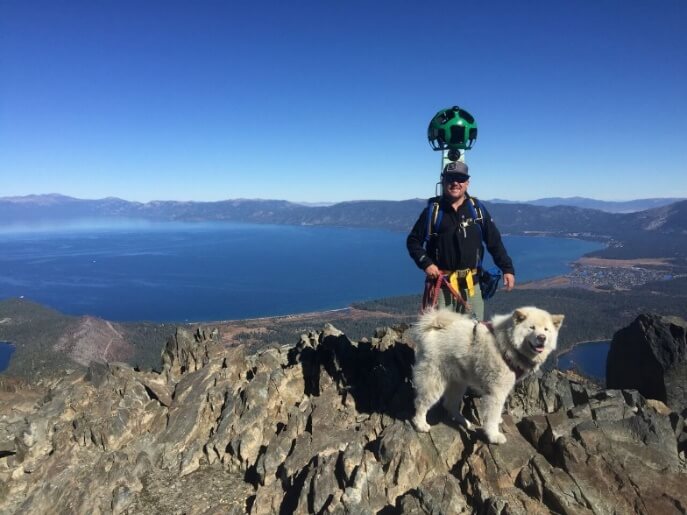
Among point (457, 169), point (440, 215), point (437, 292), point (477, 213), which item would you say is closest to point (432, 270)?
point (437, 292)

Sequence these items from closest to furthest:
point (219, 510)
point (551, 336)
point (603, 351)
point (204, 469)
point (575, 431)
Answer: point (551, 336), point (575, 431), point (219, 510), point (204, 469), point (603, 351)

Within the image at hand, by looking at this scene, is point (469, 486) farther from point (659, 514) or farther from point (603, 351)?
point (603, 351)

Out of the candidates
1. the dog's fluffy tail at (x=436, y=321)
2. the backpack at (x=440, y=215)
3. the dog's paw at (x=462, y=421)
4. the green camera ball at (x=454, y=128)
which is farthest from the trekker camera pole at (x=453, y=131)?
the dog's paw at (x=462, y=421)

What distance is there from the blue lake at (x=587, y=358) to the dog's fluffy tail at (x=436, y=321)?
291 feet

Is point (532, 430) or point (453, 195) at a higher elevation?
point (453, 195)

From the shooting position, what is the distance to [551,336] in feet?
20.1

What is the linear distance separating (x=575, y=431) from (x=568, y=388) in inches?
141

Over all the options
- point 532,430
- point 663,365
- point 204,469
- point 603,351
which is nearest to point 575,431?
point 532,430

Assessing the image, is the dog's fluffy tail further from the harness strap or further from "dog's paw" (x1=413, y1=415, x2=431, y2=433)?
"dog's paw" (x1=413, y1=415, x2=431, y2=433)

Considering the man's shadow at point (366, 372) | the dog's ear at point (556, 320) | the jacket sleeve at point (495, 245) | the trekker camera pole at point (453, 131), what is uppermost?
the trekker camera pole at point (453, 131)

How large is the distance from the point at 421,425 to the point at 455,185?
173 inches

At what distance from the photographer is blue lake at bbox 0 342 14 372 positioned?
9341cm

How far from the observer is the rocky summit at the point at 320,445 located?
615 centimetres

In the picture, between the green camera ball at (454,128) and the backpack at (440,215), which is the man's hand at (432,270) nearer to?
the backpack at (440,215)
